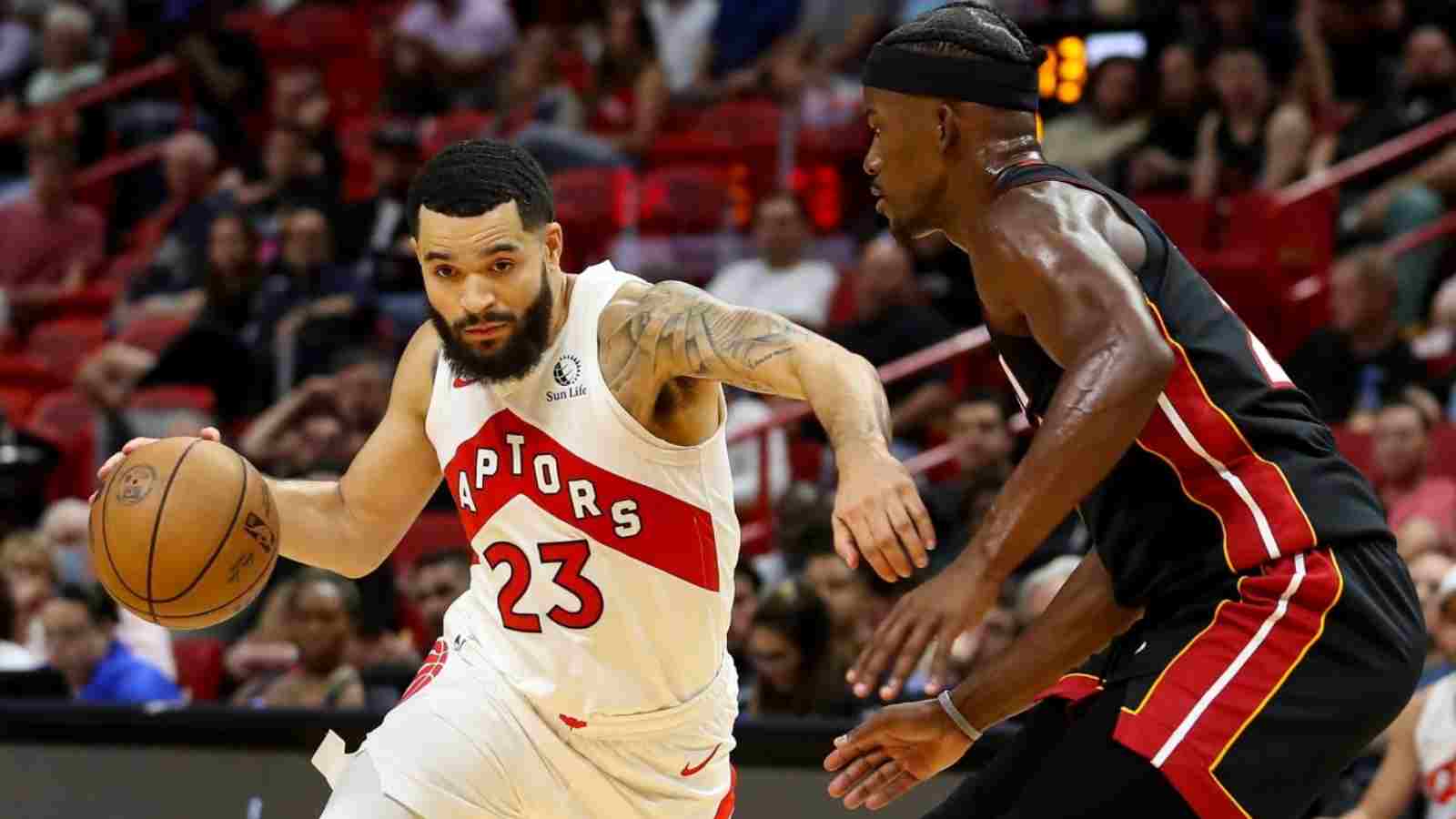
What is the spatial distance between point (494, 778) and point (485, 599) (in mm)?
433

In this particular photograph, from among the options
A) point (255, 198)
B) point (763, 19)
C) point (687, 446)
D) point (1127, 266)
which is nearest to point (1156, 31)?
point (763, 19)

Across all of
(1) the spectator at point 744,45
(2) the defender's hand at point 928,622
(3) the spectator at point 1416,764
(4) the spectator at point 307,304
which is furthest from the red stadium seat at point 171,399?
(2) the defender's hand at point 928,622

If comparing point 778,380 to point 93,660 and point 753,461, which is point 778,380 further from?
point 753,461

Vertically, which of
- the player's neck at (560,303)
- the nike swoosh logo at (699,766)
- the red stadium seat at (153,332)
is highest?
the player's neck at (560,303)

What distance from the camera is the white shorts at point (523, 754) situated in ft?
15.3

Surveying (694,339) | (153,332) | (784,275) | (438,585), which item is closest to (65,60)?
(153,332)

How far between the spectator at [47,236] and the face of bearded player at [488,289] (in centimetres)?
1045

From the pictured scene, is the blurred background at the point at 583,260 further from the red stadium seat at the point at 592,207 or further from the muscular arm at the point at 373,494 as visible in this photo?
the muscular arm at the point at 373,494

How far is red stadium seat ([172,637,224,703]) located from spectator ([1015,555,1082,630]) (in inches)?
145

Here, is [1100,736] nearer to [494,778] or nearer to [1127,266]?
[1127,266]

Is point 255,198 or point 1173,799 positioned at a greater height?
point 1173,799

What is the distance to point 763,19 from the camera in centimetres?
1385

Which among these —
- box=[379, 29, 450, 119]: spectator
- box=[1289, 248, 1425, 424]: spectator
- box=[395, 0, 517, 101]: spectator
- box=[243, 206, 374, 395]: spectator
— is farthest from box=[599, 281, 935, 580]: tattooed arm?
box=[395, 0, 517, 101]: spectator

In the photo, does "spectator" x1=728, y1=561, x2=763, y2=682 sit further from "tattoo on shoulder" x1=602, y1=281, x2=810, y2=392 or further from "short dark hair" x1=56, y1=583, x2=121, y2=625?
"tattoo on shoulder" x1=602, y1=281, x2=810, y2=392
